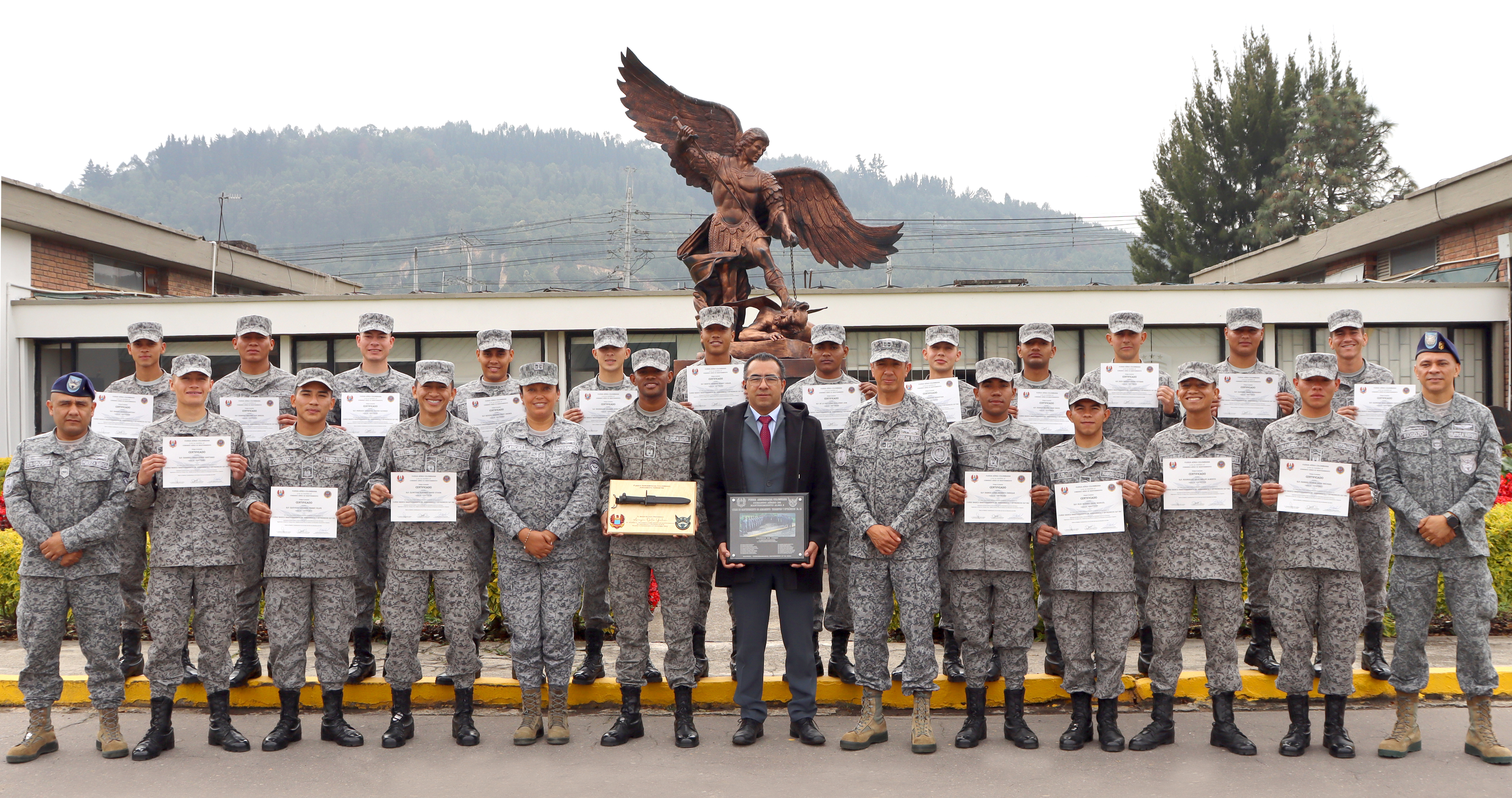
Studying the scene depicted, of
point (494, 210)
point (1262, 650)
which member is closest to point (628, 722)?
point (1262, 650)

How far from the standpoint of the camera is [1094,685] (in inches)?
204

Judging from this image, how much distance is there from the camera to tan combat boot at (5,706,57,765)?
16.8 ft

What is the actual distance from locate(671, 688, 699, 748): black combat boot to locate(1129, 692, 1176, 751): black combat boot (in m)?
2.23

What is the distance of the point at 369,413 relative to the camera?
6.31m

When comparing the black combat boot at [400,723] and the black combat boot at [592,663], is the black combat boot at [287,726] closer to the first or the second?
the black combat boot at [400,723]

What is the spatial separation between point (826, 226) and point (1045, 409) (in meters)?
4.05

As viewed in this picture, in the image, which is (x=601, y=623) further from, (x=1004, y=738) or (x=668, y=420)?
(x=1004, y=738)

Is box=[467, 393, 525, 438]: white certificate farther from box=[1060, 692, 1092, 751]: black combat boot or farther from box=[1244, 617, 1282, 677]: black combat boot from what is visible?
box=[1244, 617, 1282, 677]: black combat boot

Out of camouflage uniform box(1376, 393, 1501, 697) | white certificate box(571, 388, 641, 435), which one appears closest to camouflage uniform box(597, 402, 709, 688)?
white certificate box(571, 388, 641, 435)

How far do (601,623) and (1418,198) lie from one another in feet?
69.8

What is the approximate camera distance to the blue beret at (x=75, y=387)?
527 centimetres

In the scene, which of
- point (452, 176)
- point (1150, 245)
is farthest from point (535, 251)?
point (1150, 245)

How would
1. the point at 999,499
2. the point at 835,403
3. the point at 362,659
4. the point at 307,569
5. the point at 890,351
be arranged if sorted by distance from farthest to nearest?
the point at 362,659, the point at 835,403, the point at 890,351, the point at 307,569, the point at 999,499

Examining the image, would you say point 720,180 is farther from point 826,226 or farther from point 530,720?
point 530,720
